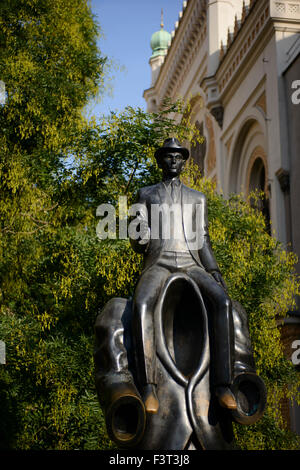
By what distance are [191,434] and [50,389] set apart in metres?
6.01

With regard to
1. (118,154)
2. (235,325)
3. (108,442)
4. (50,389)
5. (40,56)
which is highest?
(40,56)

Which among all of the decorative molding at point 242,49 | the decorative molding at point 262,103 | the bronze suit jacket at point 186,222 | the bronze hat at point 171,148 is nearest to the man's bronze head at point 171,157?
the bronze hat at point 171,148

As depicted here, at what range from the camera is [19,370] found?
1023 cm

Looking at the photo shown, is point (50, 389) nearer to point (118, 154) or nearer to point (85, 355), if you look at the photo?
point (85, 355)

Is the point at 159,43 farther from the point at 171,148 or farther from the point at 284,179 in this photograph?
the point at 171,148

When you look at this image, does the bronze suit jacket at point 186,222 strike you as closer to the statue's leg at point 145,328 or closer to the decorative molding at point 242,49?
the statue's leg at point 145,328

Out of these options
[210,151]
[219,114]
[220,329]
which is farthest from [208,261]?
[210,151]

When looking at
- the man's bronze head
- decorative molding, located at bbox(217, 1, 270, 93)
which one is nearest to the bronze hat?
the man's bronze head

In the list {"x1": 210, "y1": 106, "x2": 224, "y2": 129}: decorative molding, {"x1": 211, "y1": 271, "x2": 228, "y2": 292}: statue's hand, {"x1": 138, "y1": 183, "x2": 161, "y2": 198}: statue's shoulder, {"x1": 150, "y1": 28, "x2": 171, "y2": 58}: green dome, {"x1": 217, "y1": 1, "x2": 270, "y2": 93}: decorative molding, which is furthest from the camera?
{"x1": 150, "y1": 28, "x2": 171, "y2": 58}: green dome

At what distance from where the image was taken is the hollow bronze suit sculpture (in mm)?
4508

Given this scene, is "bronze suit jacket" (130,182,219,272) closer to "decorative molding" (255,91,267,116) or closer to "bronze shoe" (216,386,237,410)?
"bronze shoe" (216,386,237,410)

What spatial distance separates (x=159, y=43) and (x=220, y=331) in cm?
3841

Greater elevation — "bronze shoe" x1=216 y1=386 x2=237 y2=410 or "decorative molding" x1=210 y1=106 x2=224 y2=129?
"decorative molding" x1=210 y1=106 x2=224 y2=129
